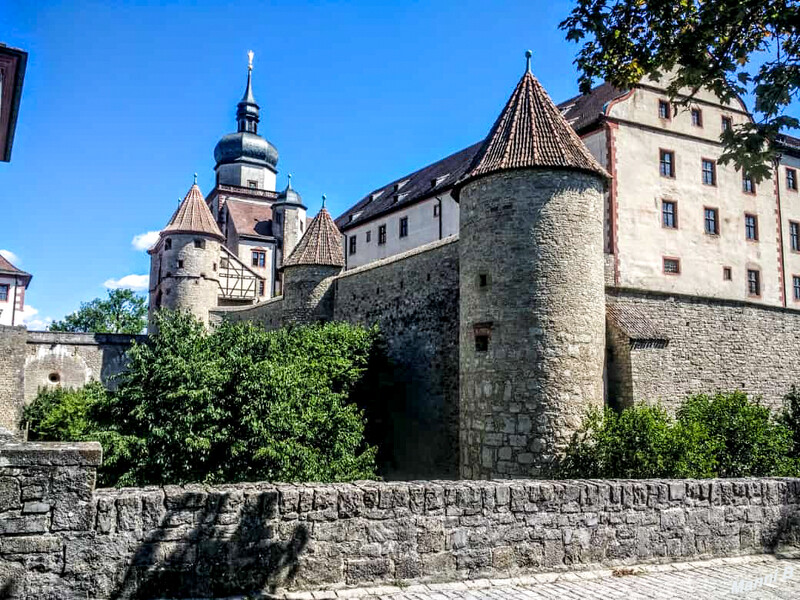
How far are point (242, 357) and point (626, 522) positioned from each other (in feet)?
32.9

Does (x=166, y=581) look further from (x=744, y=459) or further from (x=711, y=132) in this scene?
(x=711, y=132)

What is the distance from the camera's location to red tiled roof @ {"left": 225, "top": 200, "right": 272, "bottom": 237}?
5195 centimetres

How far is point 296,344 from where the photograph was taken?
59.3 feet

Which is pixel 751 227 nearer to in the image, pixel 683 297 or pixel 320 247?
pixel 683 297

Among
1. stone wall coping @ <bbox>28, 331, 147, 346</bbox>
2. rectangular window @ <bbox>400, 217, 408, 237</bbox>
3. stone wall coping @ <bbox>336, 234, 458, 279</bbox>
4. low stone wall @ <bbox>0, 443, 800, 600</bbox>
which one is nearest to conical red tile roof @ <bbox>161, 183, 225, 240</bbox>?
stone wall coping @ <bbox>28, 331, 147, 346</bbox>

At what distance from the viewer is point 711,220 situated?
25391 mm

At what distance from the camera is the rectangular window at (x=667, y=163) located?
24.3 m

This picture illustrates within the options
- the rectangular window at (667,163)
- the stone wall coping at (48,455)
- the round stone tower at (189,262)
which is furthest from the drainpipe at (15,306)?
the stone wall coping at (48,455)

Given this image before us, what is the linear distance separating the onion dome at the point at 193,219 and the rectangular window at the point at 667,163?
2461cm

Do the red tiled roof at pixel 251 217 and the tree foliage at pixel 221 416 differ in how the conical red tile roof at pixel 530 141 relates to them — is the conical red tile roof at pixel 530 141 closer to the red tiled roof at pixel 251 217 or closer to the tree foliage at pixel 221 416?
the tree foliage at pixel 221 416

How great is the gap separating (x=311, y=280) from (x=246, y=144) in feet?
132

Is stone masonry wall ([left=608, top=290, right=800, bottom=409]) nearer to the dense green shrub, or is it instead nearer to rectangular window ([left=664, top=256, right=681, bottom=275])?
the dense green shrub

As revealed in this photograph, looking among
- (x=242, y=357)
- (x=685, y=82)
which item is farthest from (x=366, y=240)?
(x=685, y=82)

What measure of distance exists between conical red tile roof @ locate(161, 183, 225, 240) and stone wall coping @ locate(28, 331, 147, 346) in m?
7.02
